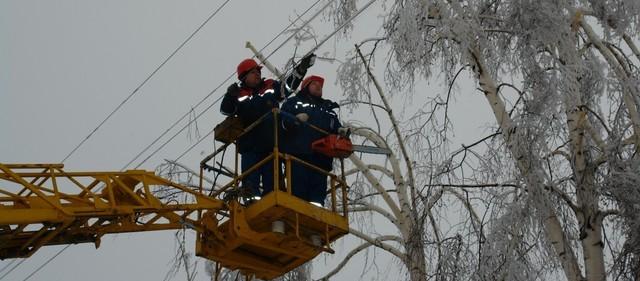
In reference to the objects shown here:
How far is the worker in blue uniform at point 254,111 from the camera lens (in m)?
9.38

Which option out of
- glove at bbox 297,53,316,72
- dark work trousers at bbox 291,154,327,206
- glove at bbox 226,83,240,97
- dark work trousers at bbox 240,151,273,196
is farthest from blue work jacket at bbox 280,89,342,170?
glove at bbox 297,53,316,72

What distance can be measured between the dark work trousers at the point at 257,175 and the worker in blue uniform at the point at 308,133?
24cm

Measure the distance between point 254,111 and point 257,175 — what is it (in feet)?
2.24

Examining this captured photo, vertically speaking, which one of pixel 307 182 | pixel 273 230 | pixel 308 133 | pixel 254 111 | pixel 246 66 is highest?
pixel 246 66

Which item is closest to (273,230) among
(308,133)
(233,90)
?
(308,133)

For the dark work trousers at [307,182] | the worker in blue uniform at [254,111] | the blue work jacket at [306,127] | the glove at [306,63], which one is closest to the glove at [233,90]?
the worker in blue uniform at [254,111]

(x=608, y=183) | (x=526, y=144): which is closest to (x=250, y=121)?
(x=526, y=144)

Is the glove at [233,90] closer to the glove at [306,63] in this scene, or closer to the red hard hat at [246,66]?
the red hard hat at [246,66]

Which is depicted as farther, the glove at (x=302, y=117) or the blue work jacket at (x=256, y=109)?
the blue work jacket at (x=256, y=109)

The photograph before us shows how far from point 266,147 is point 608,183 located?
3447mm

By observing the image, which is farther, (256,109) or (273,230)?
(256,109)

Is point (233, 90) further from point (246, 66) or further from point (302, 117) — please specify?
point (302, 117)

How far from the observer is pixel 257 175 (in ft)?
31.3

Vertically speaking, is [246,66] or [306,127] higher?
[246,66]
